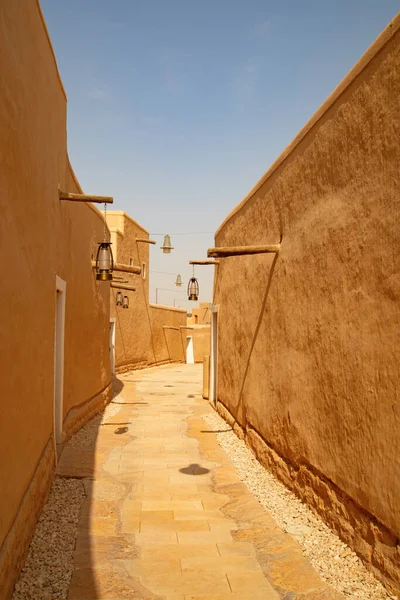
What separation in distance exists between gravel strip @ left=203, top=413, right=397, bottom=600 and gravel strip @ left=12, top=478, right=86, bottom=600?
5.49 ft

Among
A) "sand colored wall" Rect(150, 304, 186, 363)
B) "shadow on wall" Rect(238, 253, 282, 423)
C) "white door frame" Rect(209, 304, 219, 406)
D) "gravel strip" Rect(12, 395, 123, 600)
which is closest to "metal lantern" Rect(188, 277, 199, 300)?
"white door frame" Rect(209, 304, 219, 406)

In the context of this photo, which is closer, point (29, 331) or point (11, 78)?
point (11, 78)

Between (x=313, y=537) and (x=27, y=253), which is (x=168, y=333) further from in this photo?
(x=27, y=253)

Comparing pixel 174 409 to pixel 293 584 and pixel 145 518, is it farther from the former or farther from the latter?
pixel 293 584

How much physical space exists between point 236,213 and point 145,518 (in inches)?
203

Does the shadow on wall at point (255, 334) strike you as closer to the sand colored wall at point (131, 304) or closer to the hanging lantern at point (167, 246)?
the sand colored wall at point (131, 304)

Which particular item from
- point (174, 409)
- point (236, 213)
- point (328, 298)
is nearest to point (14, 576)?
point (328, 298)

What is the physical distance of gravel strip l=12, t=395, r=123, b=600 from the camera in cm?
323

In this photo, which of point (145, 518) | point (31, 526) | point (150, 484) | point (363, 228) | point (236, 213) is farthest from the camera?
point (236, 213)

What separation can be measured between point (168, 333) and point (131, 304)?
558 centimetres

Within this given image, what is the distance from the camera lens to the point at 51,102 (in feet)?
16.8

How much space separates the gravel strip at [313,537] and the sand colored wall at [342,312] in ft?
0.33

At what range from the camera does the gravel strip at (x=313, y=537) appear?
10.7 feet

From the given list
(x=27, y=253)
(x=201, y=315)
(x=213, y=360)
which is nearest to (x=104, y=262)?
(x=27, y=253)
